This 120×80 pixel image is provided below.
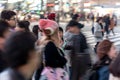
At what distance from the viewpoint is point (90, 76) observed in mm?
4062

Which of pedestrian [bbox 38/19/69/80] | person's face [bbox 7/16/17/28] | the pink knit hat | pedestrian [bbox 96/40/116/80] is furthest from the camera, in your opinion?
person's face [bbox 7/16/17/28]

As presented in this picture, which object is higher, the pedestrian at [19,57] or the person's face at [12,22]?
the pedestrian at [19,57]

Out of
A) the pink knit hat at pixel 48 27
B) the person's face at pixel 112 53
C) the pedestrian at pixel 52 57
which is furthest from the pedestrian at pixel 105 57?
the pink knit hat at pixel 48 27

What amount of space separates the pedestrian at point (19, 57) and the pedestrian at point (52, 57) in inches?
82.7

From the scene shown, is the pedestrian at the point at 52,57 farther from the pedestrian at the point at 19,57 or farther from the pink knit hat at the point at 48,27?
the pedestrian at the point at 19,57

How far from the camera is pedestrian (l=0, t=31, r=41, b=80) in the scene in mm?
2188

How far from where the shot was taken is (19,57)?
7.18ft

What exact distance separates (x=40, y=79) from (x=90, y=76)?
0.75 meters

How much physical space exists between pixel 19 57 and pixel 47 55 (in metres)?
2.19

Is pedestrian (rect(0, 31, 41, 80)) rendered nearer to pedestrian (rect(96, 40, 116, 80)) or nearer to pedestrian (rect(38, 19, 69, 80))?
pedestrian (rect(96, 40, 116, 80))

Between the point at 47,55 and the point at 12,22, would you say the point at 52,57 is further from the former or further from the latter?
the point at 12,22

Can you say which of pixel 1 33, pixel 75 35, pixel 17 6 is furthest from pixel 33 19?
pixel 1 33

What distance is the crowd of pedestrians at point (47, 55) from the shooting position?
2.21 meters

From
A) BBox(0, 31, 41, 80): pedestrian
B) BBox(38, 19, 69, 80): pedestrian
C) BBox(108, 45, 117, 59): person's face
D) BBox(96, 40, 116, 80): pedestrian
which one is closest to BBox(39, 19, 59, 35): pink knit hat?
BBox(38, 19, 69, 80): pedestrian
